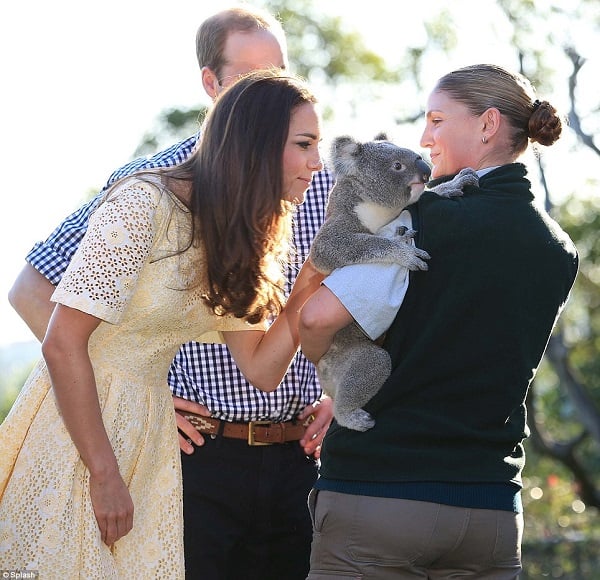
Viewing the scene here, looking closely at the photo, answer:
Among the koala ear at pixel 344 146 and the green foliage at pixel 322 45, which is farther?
the green foliage at pixel 322 45

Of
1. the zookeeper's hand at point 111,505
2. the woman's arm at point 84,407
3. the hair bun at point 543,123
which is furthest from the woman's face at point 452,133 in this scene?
the zookeeper's hand at point 111,505

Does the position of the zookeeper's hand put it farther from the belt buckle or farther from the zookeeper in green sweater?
the belt buckle

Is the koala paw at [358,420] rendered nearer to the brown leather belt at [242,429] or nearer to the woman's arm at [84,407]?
the woman's arm at [84,407]

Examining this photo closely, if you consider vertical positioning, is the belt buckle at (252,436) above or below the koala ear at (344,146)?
below

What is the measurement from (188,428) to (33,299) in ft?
2.05

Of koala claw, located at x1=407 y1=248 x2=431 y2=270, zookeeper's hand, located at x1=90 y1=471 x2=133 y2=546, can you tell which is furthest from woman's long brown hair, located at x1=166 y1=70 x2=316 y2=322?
zookeeper's hand, located at x1=90 y1=471 x2=133 y2=546

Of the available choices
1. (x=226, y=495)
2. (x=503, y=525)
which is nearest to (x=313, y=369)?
(x=226, y=495)

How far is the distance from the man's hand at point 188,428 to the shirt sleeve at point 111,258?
2.83ft

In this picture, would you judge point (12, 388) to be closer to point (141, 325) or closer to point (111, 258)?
point (141, 325)

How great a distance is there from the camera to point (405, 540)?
242 cm

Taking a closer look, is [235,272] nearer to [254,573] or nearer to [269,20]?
[254,573]

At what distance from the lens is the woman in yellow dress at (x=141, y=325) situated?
2475 millimetres

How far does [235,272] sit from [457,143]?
26.6 inches

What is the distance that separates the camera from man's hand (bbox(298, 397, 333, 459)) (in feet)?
11.2
